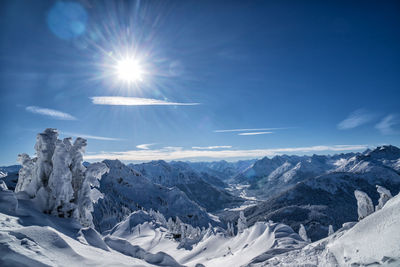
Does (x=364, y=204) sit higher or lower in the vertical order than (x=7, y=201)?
lower

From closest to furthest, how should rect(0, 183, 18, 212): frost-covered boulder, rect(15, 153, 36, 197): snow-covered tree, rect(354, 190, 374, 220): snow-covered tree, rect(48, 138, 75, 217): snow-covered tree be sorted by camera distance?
1. rect(0, 183, 18, 212): frost-covered boulder
2. rect(48, 138, 75, 217): snow-covered tree
3. rect(15, 153, 36, 197): snow-covered tree
4. rect(354, 190, 374, 220): snow-covered tree

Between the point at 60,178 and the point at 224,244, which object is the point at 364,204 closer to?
the point at 224,244

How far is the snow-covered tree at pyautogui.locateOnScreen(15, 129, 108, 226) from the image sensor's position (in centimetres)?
1955

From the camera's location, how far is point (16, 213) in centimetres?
1324

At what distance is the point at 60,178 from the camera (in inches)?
834

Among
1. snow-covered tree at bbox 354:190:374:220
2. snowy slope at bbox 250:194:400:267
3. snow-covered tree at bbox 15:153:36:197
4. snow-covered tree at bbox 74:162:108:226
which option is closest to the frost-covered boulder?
snow-covered tree at bbox 74:162:108:226

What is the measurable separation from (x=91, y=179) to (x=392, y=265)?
25630 millimetres


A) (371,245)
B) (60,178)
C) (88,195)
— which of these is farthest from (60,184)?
(371,245)

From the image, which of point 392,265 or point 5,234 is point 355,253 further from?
point 5,234

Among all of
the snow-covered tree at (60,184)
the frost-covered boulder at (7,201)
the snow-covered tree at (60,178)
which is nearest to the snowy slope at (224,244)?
the snow-covered tree at (60,184)

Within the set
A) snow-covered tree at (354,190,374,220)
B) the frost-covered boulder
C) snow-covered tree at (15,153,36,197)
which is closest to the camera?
the frost-covered boulder

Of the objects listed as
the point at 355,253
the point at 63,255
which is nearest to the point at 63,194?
the point at 63,255

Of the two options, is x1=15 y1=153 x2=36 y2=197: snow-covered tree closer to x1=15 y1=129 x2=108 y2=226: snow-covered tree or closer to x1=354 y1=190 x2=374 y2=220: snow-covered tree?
x1=15 y1=129 x2=108 y2=226: snow-covered tree

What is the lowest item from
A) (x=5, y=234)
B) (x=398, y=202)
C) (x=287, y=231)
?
(x=287, y=231)
